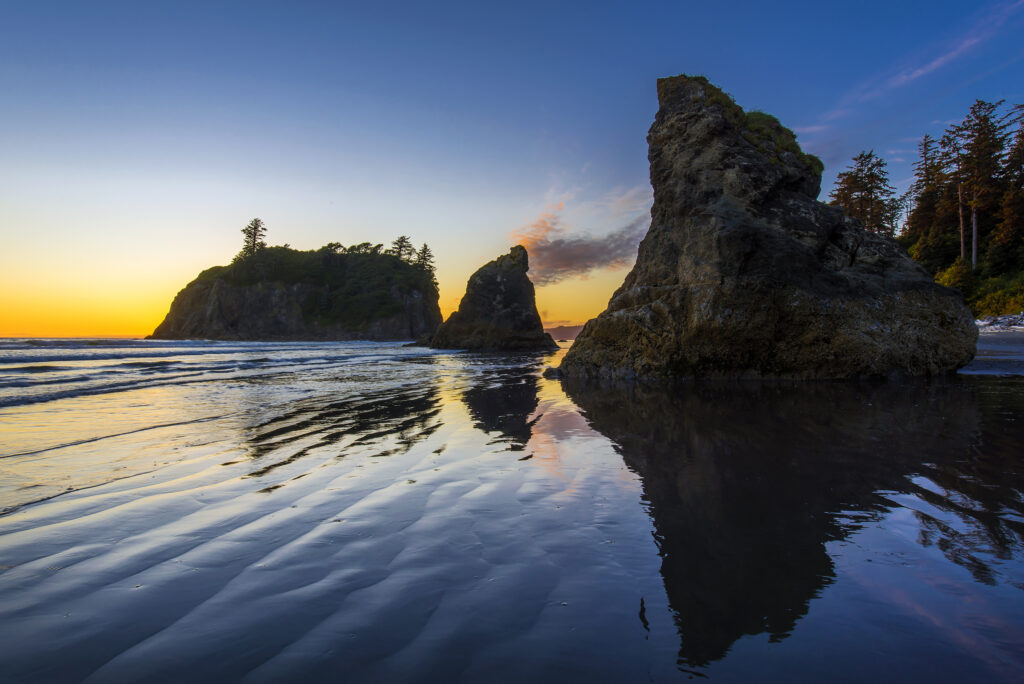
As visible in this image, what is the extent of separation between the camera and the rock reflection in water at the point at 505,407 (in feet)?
17.7

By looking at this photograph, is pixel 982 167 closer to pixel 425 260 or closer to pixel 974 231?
pixel 974 231

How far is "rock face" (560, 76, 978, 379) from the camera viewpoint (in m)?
10.3

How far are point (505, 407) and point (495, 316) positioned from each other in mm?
33371

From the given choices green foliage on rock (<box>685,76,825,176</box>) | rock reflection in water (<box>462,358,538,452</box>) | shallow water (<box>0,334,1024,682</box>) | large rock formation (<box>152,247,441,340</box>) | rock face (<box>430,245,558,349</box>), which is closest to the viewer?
shallow water (<box>0,334,1024,682</box>)

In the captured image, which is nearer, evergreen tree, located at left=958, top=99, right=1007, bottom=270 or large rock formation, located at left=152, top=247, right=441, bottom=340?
evergreen tree, located at left=958, top=99, right=1007, bottom=270

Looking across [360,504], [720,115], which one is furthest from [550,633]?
[720,115]

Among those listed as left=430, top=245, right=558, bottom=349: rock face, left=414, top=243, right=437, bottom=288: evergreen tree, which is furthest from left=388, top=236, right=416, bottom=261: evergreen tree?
left=430, top=245, right=558, bottom=349: rock face

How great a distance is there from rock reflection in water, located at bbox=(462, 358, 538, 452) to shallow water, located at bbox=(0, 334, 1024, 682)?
24cm

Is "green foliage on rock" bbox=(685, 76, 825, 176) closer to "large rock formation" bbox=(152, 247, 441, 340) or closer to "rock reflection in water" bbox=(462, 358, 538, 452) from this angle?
"rock reflection in water" bbox=(462, 358, 538, 452)

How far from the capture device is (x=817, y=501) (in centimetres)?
293

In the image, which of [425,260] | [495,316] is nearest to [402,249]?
[425,260]

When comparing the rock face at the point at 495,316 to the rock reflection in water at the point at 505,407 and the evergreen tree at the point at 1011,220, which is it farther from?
the evergreen tree at the point at 1011,220

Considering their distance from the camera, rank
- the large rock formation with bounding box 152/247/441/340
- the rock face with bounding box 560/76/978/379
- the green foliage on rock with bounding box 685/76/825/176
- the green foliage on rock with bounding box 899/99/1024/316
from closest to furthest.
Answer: the rock face with bounding box 560/76/978/379 → the green foliage on rock with bounding box 685/76/825/176 → the green foliage on rock with bounding box 899/99/1024/316 → the large rock formation with bounding box 152/247/441/340

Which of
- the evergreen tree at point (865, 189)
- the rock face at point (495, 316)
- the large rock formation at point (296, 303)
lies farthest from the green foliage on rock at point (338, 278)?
the evergreen tree at point (865, 189)
